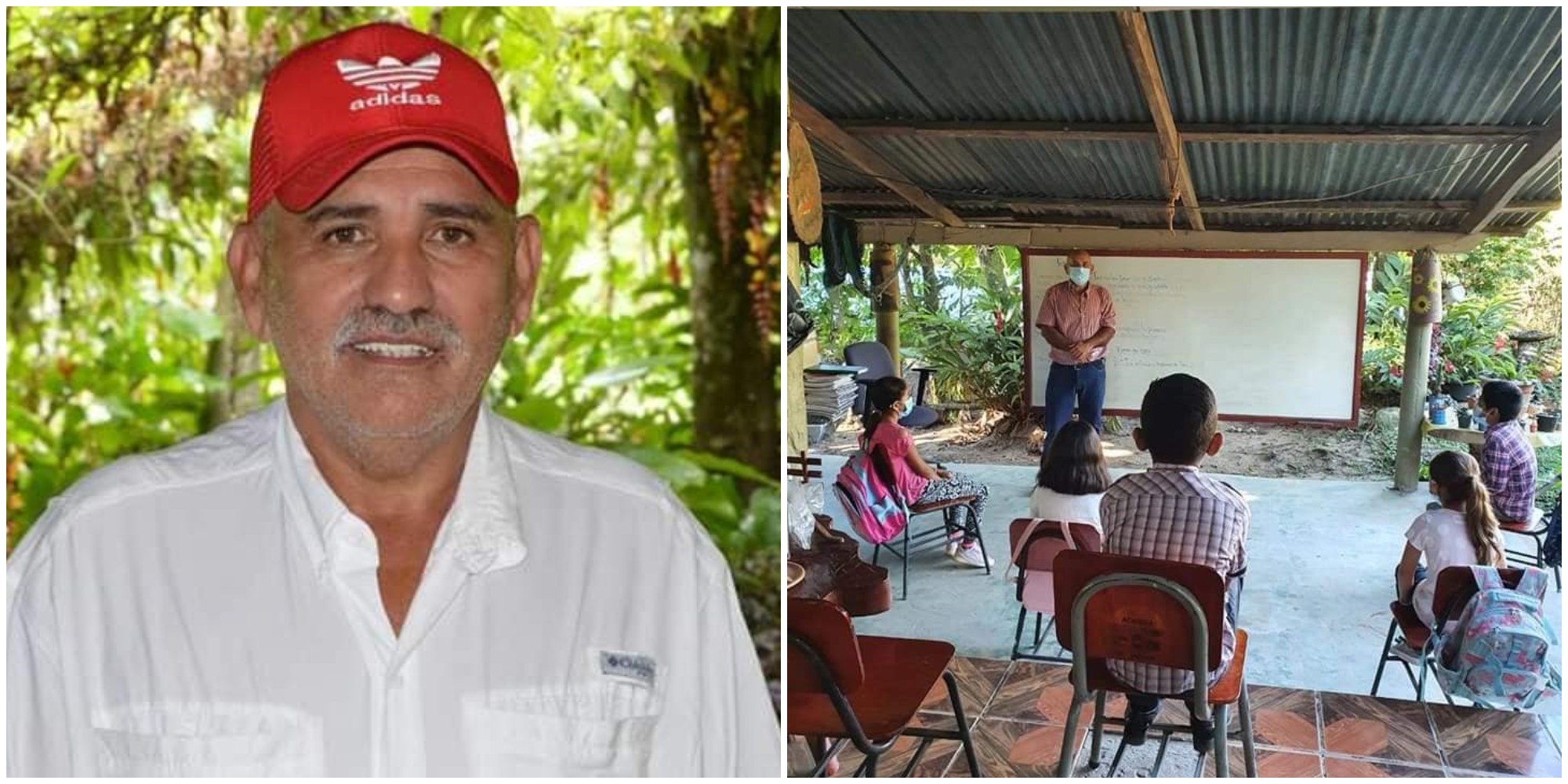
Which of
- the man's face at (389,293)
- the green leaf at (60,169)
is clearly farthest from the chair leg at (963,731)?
the green leaf at (60,169)

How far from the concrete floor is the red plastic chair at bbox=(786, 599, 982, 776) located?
23 cm

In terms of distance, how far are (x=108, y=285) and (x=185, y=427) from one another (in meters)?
0.32

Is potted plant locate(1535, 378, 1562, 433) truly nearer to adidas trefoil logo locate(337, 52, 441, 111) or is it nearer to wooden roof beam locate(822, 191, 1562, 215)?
wooden roof beam locate(822, 191, 1562, 215)

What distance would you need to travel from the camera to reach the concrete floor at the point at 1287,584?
9.15 ft

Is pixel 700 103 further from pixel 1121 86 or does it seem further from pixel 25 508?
pixel 25 508

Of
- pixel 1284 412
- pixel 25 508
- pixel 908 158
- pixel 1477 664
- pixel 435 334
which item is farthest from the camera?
pixel 908 158

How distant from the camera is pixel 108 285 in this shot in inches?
93.2

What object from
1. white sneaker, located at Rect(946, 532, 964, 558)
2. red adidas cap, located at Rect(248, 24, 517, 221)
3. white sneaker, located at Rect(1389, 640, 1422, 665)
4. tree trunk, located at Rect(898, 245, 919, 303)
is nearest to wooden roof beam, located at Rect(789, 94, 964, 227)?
tree trunk, located at Rect(898, 245, 919, 303)

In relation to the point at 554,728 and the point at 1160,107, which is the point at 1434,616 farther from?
the point at 554,728

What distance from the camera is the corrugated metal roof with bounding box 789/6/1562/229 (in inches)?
93.8

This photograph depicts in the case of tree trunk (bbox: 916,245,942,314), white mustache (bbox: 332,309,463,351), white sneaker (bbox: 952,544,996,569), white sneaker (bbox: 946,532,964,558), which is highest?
tree trunk (bbox: 916,245,942,314)

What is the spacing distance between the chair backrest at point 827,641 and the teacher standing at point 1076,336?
1.02 metres

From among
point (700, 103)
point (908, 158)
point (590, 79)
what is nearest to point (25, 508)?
point (590, 79)

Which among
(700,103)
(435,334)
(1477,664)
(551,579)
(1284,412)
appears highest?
(700,103)
